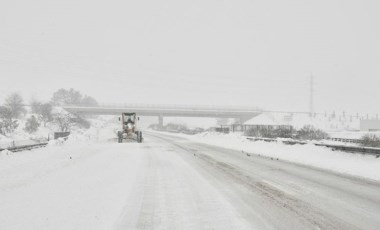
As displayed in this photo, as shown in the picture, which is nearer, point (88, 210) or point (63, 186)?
point (88, 210)

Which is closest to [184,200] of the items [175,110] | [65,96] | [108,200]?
[108,200]

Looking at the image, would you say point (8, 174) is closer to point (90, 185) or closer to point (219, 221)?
point (90, 185)

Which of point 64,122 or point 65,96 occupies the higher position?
point 65,96

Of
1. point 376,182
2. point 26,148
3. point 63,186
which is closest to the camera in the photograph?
point 63,186

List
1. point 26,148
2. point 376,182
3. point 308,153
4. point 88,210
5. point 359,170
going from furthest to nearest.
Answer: point 26,148, point 308,153, point 359,170, point 376,182, point 88,210

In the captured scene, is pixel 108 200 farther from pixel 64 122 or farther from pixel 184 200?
pixel 64 122

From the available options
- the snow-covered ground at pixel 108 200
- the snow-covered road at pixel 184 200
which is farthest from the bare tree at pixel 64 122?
the snow-covered road at pixel 184 200

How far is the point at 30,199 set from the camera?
891cm

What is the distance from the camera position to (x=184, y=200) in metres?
8.99

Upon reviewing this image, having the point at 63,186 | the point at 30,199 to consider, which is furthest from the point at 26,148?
the point at 30,199

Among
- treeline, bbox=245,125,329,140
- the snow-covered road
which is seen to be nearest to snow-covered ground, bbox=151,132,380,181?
the snow-covered road

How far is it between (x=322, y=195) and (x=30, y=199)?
22.9 ft

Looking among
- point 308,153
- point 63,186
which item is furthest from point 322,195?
point 308,153

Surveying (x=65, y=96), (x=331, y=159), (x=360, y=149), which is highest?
(x=65, y=96)
